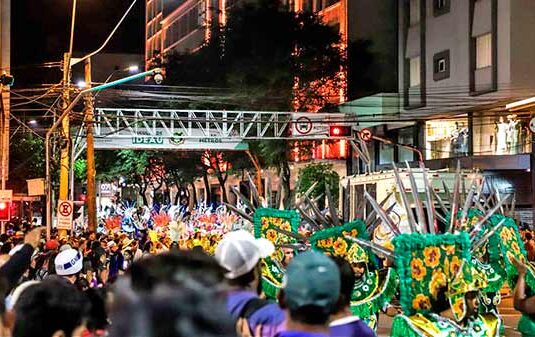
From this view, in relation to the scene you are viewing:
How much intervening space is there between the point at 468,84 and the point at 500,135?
2621 millimetres

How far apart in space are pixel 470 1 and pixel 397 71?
8.31m

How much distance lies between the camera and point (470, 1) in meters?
36.3

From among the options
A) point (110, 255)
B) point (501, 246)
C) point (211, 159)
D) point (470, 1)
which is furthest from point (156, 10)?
point (501, 246)

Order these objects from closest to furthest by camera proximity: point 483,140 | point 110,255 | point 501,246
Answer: point 501,246 → point 110,255 → point 483,140

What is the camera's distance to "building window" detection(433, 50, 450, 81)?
125 feet

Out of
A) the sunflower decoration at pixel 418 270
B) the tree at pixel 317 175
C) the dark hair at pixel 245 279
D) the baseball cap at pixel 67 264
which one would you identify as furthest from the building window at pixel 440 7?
the dark hair at pixel 245 279

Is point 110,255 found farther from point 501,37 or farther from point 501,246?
point 501,37

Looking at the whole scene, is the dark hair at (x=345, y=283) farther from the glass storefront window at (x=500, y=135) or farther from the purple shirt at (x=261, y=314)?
the glass storefront window at (x=500, y=135)

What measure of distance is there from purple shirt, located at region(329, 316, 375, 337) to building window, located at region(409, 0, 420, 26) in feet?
124

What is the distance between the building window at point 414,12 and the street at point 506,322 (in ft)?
77.5

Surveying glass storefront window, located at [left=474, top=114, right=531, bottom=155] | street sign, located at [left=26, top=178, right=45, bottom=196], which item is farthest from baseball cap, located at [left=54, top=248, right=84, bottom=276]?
glass storefront window, located at [left=474, top=114, right=531, bottom=155]

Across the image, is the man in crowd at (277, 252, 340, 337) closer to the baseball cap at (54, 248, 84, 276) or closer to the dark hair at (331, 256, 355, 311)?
the dark hair at (331, 256, 355, 311)

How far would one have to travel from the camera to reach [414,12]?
41.9 metres

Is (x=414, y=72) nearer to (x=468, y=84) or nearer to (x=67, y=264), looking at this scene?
(x=468, y=84)
